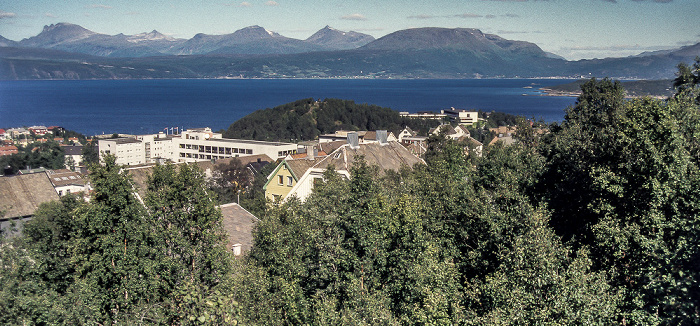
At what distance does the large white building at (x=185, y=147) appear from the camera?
284 feet

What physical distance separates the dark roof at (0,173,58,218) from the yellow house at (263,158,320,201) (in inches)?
473

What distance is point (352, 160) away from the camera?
83.1 feet

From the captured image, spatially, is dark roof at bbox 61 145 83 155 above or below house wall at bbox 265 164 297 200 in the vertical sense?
below

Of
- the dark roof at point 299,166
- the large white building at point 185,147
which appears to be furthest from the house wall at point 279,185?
the large white building at point 185,147

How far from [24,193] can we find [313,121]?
87.1m

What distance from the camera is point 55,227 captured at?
17609mm

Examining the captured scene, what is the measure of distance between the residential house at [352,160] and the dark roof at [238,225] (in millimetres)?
2106

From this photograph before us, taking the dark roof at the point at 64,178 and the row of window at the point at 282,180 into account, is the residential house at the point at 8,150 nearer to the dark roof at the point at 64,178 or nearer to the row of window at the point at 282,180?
the dark roof at the point at 64,178

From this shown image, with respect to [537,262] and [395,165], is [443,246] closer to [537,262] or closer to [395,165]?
[537,262]

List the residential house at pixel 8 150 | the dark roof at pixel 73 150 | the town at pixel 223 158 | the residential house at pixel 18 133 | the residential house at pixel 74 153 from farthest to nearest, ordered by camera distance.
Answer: the residential house at pixel 18 133
the dark roof at pixel 73 150
the residential house at pixel 8 150
the residential house at pixel 74 153
the town at pixel 223 158

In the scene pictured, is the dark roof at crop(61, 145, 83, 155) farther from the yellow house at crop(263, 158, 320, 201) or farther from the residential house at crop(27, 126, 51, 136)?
the yellow house at crop(263, 158, 320, 201)

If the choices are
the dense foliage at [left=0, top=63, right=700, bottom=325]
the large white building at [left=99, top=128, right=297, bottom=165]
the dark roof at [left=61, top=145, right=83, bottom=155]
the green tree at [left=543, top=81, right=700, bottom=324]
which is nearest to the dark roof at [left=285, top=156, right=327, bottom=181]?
the dense foliage at [left=0, top=63, right=700, bottom=325]

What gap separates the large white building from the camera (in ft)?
284

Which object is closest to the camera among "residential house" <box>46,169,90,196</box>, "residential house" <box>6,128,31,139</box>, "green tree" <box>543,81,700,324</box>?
"green tree" <box>543,81,700,324</box>
